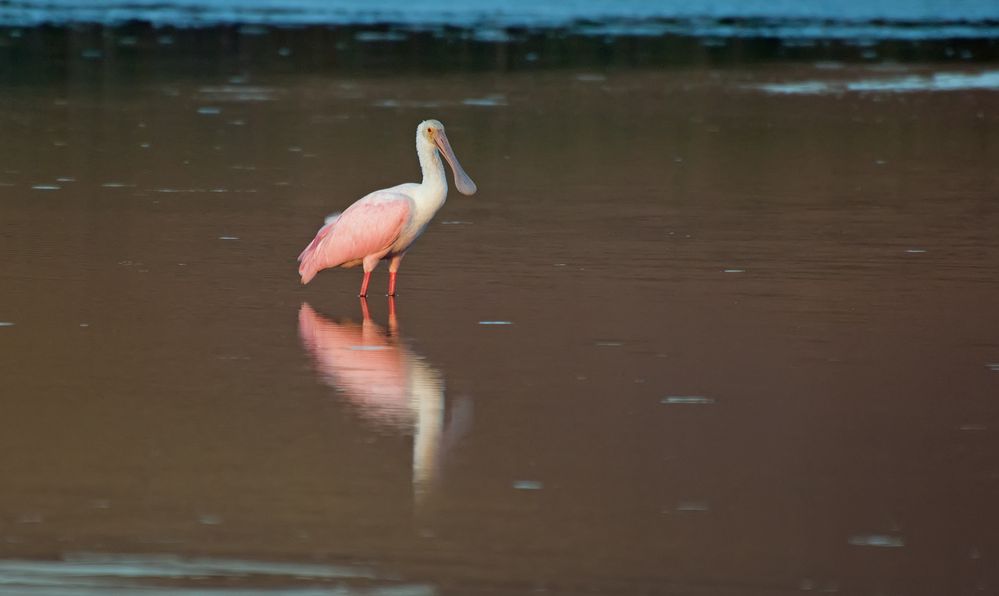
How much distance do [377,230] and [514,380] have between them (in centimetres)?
211

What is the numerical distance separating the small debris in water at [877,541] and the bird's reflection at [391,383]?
1218mm

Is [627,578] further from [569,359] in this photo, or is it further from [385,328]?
[385,328]

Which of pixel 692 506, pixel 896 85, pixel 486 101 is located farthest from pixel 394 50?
pixel 692 506

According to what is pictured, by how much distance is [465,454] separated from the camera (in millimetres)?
6246

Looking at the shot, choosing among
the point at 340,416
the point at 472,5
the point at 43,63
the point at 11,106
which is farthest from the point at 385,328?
the point at 472,5

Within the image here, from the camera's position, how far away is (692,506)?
5703 millimetres

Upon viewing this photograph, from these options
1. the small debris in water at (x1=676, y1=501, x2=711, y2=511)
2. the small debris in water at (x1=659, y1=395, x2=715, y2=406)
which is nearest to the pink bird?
the small debris in water at (x1=659, y1=395, x2=715, y2=406)

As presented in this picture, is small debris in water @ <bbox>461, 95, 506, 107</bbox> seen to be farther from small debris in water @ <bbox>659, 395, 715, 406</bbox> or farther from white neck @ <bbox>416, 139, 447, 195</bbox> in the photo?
small debris in water @ <bbox>659, 395, 715, 406</bbox>

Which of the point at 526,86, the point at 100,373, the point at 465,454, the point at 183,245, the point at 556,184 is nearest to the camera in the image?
the point at 465,454

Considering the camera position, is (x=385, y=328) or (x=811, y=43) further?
(x=811, y=43)

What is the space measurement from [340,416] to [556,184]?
6804 millimetres

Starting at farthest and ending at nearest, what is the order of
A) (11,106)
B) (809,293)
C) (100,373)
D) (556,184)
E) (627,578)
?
(11,106)
(556,184)
(809,293)
(100,373)
(627,578)

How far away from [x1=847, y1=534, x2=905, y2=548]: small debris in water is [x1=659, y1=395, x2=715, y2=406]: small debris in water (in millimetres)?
1550

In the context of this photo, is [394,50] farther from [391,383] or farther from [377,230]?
[391,383]
